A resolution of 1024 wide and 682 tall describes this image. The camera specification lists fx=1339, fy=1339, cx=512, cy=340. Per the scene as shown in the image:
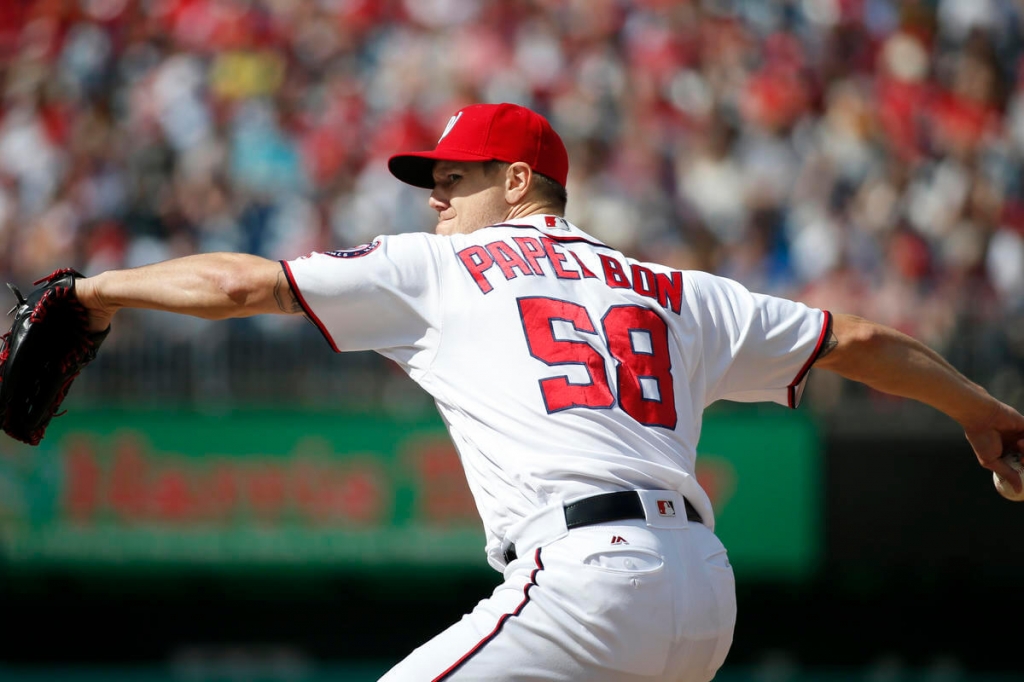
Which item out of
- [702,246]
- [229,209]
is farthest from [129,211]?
[702,246]

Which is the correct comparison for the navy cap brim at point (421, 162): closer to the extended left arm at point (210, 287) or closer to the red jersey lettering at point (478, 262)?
the red jersey lettering at point (478, 262)

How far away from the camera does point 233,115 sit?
1153 cm

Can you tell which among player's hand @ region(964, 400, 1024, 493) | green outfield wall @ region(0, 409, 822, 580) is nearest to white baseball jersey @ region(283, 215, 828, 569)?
player's hand @ region(964, 400, 1024, 493)

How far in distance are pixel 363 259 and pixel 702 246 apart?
6865 millimetres

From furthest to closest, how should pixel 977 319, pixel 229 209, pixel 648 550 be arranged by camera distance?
pixel 229 209 → pixel 977 319 → pixel 648 550

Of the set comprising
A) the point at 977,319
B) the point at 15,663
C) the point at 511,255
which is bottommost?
the point at 15,663

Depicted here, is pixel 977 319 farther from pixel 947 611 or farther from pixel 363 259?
pixel 363 259

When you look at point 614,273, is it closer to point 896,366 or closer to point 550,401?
point 550,401

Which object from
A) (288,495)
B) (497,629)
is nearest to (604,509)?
(497,629)

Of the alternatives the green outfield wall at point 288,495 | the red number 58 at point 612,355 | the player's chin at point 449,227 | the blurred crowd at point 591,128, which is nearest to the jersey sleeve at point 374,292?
the red number 58 at point 612,355

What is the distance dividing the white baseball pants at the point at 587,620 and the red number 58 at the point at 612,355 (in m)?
0.30

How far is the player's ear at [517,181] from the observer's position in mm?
3646

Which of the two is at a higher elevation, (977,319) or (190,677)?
(977,319)

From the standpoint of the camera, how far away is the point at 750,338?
11.7ft
